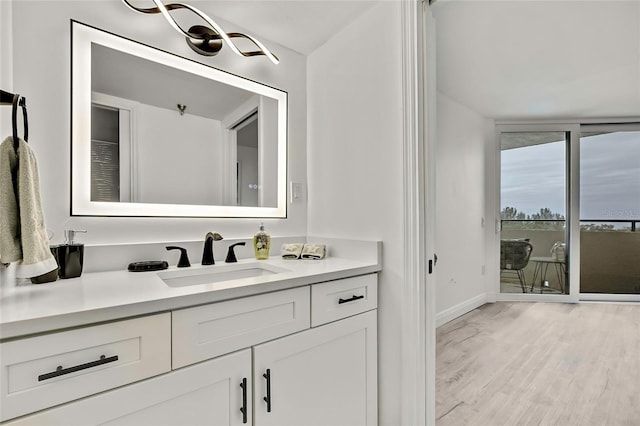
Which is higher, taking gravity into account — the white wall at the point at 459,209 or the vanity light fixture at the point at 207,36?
the vanity light fixture at the point at 207,36

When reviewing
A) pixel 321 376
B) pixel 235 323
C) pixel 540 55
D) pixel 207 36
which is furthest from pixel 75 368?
pixel 540 55

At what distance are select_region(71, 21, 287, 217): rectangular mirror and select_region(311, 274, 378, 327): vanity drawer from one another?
70 cm

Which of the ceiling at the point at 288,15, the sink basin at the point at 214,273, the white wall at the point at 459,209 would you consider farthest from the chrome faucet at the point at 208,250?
the white wall at the point at 459,209

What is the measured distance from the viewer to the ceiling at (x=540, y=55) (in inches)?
75.6

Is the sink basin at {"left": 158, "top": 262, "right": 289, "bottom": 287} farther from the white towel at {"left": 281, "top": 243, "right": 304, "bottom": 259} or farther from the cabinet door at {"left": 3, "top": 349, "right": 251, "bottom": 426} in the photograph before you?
the cabinet door at {"left": 3, "top": 349, "right": 251, "bottom": 426}

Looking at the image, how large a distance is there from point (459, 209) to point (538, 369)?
1633 mm

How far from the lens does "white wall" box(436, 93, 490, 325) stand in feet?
10.3

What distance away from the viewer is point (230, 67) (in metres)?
1.71

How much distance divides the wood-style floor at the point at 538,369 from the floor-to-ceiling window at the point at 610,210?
693 millimetres

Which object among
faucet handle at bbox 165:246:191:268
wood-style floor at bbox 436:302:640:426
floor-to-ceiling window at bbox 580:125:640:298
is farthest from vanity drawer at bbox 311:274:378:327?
floor-to-ceiling window at bbox 580:125:640:298

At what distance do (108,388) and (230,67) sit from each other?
5.00 feet

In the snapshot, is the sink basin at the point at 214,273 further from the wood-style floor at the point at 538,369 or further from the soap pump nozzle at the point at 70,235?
the wood-style floor at the point at 538,369

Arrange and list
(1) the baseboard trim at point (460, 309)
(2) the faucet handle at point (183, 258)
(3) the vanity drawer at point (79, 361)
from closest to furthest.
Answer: (3) the vanity drawer at point (79, 361), (2) the faucet handle at point (183, 258), (1) the baseboard trim at point (460, 309)

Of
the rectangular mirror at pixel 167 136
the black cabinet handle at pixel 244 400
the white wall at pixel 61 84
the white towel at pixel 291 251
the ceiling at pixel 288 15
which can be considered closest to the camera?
the black cabinet handle at pixel 244 400
